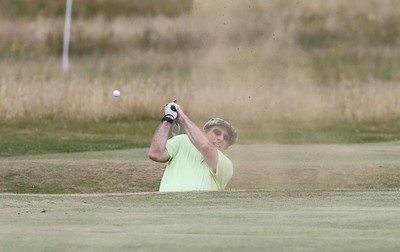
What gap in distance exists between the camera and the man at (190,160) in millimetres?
11812

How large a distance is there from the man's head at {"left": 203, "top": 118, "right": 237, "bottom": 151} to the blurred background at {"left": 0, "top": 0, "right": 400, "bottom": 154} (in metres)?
11.8

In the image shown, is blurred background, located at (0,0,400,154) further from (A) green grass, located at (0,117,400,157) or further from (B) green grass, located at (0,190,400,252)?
(B) green grass, located at (0,190,400,252)

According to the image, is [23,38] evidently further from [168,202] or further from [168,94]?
[168,202]

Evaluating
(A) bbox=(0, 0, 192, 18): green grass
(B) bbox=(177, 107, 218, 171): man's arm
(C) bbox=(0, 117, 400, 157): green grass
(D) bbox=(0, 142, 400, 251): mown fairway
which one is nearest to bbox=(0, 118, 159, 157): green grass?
(C) bbox=(0, 117, 400, 157): green grass

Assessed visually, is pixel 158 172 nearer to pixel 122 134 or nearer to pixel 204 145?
pixel 204 145

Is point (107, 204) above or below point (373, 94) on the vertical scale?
below

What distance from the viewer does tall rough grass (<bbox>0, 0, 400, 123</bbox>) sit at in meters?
25.9

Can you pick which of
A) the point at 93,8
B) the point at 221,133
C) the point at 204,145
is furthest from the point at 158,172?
the point at 93,8

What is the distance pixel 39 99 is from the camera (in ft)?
84.3

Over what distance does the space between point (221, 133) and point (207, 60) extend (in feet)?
86.4

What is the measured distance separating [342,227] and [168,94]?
60.4 feet

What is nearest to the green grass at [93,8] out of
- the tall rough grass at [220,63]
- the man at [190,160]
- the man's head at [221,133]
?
the tall rough grass at [220,63]

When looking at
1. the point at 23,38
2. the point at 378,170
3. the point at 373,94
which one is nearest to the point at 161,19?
the point at 23,38

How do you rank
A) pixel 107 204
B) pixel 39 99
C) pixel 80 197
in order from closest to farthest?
pixel 107 204 < pixel 80 197 < pixel 39 99
